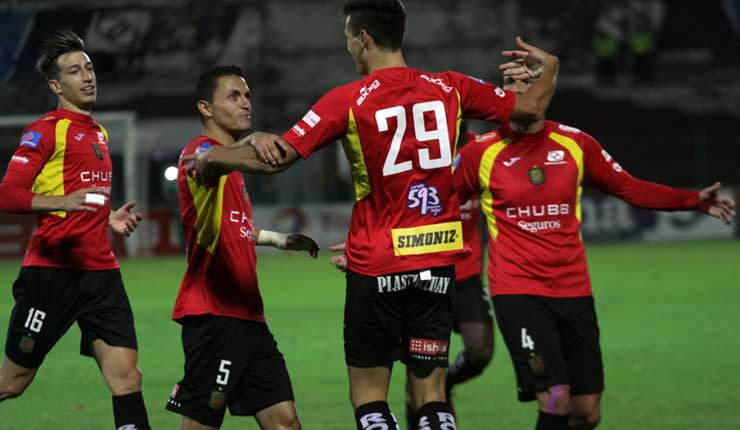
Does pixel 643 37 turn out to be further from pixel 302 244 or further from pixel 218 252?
pixel 218 252

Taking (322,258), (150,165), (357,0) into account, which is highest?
(357,0)

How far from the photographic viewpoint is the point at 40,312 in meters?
7.00

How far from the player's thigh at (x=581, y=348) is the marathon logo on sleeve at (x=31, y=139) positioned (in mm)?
3052

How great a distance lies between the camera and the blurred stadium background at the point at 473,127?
10.1 m

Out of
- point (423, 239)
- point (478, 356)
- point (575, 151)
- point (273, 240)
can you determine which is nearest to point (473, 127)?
point (478, 356)

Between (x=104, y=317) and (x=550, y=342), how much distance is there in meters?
2.52

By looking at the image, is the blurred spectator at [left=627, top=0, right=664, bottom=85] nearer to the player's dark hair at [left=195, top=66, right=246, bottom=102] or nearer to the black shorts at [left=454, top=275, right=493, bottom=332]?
the black shorts at [left=454, top=275, right=493, bottom=332]

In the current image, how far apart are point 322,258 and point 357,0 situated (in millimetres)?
20361

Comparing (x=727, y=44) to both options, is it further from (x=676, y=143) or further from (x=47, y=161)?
(x=47, y=161)

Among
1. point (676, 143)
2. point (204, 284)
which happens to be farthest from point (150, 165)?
point (204, 284)

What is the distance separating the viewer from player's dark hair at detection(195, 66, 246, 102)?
6363 mm

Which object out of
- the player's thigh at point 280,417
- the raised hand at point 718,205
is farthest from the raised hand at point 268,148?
the raised hand at point 718,205

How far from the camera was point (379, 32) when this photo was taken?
215 inches

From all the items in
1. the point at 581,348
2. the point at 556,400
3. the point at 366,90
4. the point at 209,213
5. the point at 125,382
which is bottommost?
the point at 556,400
